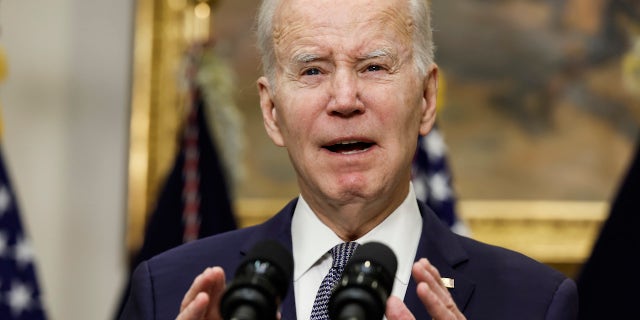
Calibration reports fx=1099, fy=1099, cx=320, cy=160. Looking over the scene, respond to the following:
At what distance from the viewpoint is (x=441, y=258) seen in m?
2.71

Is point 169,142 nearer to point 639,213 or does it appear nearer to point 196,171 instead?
point 196,171

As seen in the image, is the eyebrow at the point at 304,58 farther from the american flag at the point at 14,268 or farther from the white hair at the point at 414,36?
the american flag at the point at 14,268

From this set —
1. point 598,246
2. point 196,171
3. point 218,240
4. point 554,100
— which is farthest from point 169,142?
point 218,240

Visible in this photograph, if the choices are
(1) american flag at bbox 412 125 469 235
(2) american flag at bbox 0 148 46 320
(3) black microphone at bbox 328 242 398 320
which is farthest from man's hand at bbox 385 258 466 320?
(2) american flag at bbox 0 148 46 320

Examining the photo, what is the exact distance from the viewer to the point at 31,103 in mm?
6523

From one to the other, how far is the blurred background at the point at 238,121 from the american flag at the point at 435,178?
0.83 metres

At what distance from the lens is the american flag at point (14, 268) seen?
556cm

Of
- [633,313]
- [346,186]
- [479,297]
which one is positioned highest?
[346,186]

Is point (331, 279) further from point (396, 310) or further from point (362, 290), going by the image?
point (362, 290)

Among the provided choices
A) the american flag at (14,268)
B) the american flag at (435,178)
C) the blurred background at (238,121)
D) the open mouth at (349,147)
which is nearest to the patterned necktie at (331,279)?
the open mouth at (349,147)

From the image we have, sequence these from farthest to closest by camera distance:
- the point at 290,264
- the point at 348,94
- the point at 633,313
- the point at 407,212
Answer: the point at 633,313 → the point at 407,212 → the point at 348,94 → the point at 290,264

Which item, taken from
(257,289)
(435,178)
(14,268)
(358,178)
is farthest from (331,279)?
(14,268)

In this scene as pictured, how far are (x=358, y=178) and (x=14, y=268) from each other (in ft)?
11.3

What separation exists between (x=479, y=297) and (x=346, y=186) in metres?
0.41
